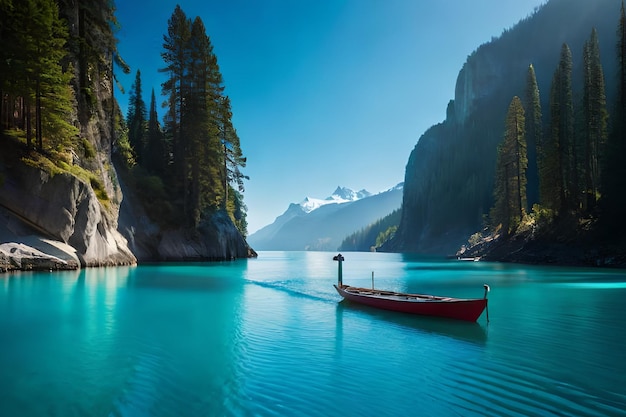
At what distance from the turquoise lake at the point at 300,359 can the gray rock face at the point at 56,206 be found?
1492 cm

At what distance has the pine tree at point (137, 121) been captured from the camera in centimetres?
6562

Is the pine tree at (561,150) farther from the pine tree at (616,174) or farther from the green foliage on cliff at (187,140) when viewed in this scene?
the green foliage on cliff at (187,140)

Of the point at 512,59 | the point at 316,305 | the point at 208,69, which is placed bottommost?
the point at 316,305

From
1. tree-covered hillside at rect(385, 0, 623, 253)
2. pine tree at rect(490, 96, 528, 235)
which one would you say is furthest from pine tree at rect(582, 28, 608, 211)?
tree-covered hillside at rect(385, 0, 623, 253)

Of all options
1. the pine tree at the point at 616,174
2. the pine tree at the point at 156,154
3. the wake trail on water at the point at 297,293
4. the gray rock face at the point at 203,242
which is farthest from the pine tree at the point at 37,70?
the pine tree at the point at 616,174

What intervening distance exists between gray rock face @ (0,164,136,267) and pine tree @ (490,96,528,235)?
204 ft

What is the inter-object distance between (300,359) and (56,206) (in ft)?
99.7

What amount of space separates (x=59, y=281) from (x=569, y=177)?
63508mm

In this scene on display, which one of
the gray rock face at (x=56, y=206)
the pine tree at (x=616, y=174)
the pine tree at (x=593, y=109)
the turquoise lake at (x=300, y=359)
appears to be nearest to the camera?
the turquoise lake at (x=300, y=359)

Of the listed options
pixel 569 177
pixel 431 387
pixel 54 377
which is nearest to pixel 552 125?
pixel 569 177

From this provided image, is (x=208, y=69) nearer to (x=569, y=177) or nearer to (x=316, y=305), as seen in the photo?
(x=316, y=305)

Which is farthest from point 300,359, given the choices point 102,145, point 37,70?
point 102,145

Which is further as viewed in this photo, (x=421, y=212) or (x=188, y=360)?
(x=421, y=212)

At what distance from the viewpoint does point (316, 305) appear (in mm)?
20219
